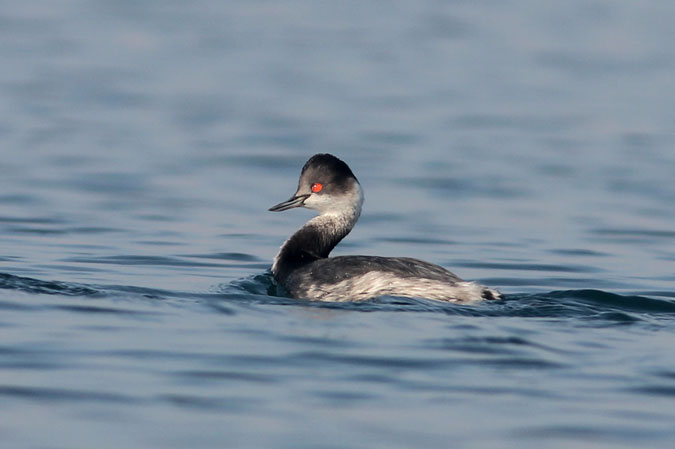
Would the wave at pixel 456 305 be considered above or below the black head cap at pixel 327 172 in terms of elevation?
below

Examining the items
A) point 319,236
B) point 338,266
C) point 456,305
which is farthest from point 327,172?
point 456,305

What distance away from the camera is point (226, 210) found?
1570 cm

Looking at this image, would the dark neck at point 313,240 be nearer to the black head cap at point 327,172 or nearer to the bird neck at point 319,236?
the bird neck at point 319,236

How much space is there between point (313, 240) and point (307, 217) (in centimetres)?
438

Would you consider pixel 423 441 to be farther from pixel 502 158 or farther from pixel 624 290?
pixel 502 158

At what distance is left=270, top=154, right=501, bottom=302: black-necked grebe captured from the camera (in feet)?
34.7

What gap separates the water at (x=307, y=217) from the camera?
7449 millimetres

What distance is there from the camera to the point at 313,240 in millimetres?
12211

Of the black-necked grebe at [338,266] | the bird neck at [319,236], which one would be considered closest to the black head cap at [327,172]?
the black-necked grebe at [338,266]

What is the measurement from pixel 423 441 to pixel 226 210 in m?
9.00

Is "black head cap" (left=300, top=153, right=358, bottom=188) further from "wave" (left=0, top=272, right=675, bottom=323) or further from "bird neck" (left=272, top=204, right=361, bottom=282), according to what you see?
"wave" (left=0, top=272, right=675, bottom=323)

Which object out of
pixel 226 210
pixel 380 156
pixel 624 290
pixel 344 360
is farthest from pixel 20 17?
pixel 344 360

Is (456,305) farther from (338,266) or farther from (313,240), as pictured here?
(313,240)

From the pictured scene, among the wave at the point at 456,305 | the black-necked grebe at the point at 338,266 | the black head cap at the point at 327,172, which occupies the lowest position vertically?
the wave at the point at 456,305
